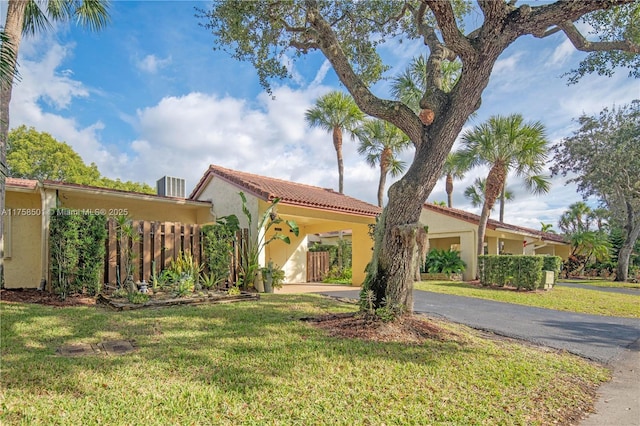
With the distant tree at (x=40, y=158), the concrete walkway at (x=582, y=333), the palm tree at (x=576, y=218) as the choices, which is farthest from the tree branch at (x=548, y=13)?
the palm tree at (x=576, y=218)

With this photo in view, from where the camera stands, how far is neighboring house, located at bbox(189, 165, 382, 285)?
12.6m

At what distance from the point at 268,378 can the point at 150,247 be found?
24.3 feet

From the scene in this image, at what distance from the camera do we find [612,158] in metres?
23.1

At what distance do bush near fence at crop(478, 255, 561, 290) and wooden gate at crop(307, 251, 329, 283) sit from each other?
8198 millimetres

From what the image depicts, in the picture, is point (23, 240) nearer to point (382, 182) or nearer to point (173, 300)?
point (173, 300)

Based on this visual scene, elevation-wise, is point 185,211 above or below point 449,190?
below

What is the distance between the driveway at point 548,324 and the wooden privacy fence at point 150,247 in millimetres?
7207

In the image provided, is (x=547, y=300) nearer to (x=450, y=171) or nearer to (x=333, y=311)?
(x=333, y=311)

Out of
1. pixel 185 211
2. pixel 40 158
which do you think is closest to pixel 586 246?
pixel 185 211

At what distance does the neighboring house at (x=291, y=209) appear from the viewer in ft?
41.5

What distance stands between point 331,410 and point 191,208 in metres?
13.1

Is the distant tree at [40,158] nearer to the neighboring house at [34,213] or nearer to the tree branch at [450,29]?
the neighboring house at [34,213]

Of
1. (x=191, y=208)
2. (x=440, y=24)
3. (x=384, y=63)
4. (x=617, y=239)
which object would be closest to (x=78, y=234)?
(x=191, y=208)

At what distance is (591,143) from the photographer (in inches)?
973
